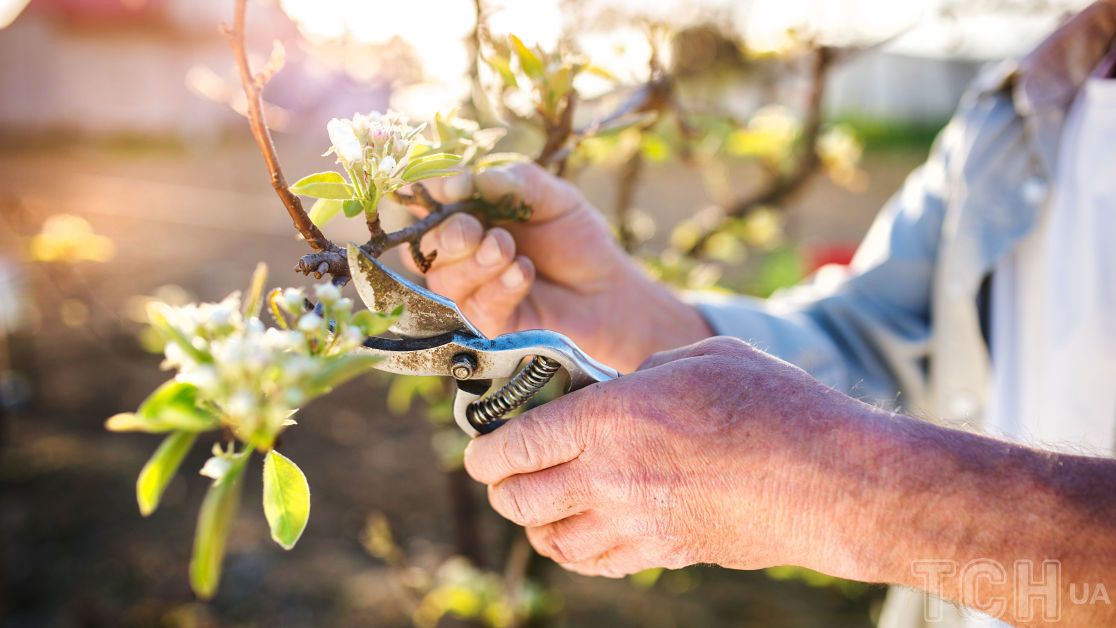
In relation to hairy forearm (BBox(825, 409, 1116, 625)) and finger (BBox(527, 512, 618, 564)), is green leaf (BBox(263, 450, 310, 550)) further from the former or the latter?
hairy forearm (BBox(825, 409, 1116, 625))

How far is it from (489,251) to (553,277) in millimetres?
291

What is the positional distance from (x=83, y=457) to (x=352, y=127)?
364 centimetres

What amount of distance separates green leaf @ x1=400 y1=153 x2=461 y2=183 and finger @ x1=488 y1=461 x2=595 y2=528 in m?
0.44

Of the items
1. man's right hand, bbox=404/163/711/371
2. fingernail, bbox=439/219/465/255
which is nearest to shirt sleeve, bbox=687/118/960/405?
man's right hand, bbox=404/163/711/371

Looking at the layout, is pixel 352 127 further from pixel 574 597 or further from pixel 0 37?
pixel 0 37

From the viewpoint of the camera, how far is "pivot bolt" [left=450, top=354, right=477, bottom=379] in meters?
1.09

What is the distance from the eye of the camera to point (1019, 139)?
1.98 meters

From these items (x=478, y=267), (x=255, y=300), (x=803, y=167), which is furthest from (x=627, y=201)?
(x=255, y=300)

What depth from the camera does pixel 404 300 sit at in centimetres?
105

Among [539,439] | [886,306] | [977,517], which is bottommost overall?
[886,306]

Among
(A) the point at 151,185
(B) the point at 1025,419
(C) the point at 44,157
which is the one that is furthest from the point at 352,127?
(C) the point at 44,157

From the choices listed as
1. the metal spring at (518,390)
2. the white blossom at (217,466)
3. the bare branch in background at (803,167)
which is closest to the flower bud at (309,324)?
the white blossom at (217,466)

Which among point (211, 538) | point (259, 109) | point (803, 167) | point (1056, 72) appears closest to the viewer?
point (211, 538)

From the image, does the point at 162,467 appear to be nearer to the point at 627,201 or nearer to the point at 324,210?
the point at 324,210
